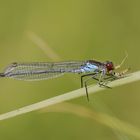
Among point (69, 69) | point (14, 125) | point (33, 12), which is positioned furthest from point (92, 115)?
point (33, 12)

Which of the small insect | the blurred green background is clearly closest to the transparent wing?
the small insect

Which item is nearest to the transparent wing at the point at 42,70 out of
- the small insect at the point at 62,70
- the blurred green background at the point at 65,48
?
the small insect at the point at 62,70

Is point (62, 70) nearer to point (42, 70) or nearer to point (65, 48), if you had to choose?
point (42, 70)

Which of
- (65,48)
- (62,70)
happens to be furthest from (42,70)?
(65,48)

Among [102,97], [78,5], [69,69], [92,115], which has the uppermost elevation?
[78,5]

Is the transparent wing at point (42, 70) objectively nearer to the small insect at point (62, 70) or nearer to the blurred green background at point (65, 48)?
the small insect at point (62, 70)

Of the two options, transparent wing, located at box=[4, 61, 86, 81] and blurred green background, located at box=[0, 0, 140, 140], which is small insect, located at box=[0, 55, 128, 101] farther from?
blurred green background, located at box=[0, 0, 140, 140]

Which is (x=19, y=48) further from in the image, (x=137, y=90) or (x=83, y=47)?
(x=137, y=90)
